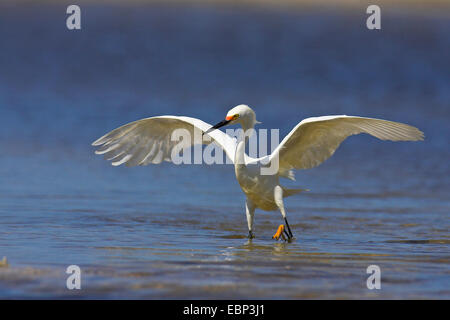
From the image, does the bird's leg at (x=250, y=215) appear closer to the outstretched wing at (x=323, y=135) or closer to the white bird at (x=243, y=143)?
the white bird at (x=243, y=143)

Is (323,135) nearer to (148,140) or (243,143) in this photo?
(243,143)

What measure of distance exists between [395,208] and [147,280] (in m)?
8.15

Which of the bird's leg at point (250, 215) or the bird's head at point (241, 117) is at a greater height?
the bird's head at point (241, 117)

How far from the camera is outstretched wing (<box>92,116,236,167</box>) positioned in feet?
37.6

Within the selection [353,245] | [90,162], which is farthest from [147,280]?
[90,162]

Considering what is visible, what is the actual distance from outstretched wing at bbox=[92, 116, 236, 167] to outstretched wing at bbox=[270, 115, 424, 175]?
0.97 metres

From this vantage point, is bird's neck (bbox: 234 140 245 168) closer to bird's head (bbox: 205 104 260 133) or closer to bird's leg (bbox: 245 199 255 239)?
bird's head (bbox: 205 104 260 133)

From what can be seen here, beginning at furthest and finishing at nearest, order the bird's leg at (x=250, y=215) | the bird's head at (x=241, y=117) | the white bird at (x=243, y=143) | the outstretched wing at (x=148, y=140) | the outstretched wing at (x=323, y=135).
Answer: the outstretched wing at (x=148, y=140) < the bird's leg at (x=250, y=215) < the bird's head at (x=241, y=117) < the white bird at (x=243, y=143) < the outstretched wing at (x=323, y=135)

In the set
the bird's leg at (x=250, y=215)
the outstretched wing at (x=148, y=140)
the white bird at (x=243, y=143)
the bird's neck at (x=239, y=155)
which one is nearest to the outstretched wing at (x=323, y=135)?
the white bird at (x=243, y=143)

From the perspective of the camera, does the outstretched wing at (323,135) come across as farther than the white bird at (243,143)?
No

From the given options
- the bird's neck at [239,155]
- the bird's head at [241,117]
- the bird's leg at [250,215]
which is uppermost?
the bird's head at [241,117]

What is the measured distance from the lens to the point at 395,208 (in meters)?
14.5

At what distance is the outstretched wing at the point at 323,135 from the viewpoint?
387 inches

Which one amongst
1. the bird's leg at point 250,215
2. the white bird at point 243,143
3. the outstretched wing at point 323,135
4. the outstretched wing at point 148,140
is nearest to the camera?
the outstretched wing at point 323,135
